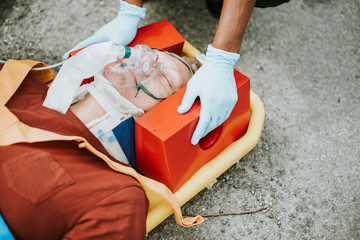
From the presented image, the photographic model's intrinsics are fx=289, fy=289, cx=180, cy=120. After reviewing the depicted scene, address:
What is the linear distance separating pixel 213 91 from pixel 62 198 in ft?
1.94

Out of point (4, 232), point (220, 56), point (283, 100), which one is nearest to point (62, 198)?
point (4, 232)

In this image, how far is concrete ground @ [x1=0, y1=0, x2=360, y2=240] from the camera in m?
1.27

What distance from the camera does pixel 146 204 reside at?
92cm

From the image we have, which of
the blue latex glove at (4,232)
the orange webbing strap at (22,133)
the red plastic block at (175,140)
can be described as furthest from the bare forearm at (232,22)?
the blue latex glove at (4,232)

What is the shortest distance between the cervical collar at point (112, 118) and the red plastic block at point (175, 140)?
2.7 inches

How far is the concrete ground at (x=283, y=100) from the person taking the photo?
1267 millimetres

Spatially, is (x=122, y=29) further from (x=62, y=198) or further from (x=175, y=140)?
(x=62, y=198)

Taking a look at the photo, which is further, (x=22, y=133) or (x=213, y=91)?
(x=213, y=91)

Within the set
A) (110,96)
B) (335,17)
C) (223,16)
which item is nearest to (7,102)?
(110,96)

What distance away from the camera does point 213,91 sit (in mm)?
1024

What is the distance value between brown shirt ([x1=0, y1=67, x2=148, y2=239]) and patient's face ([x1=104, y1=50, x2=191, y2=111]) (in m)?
0.31

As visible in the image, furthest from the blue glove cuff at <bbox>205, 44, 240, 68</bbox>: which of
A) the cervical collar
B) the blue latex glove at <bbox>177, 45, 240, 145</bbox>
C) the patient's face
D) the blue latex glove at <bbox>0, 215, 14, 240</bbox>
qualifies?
the blue latex glove at <bbox>0, 215, 14, 240</bbox>

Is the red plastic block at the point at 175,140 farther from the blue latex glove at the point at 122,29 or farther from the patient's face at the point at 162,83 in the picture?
the blue latex glove at the point at 122,29

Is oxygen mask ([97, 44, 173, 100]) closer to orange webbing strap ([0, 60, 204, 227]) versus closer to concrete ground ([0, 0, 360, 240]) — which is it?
orange webbing strap ([0, 60, 204, 227])
